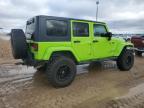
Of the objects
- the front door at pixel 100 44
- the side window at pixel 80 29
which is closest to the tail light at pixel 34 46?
the side window at pixel 80 29

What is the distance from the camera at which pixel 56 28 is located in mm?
6805

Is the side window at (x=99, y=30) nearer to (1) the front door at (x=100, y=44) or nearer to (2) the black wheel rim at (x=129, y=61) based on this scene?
(1) the front door at (x=100, y=44)

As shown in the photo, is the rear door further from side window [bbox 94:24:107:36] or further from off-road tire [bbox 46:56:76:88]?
off-road tire [bbox 46:56:76:88]

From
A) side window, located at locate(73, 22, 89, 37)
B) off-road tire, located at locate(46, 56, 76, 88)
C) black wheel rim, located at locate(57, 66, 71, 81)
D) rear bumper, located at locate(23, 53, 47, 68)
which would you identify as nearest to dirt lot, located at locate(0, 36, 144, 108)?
off-road tire, located at locate(46, 56, 76, 88)

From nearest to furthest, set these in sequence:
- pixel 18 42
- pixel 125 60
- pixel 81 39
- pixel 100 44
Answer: pixel 18 42, pixel 81 39, pixel 100 44, pixel 125 60

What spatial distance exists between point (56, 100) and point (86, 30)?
9.55 ft

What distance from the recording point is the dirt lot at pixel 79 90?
5418mm

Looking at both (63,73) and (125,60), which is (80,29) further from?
(125,60)

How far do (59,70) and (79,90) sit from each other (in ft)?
2.74

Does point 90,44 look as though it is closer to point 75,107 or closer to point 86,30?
point 86,30

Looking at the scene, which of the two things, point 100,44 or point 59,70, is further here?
point 100,44

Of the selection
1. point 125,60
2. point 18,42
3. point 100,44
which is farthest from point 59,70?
point 125,60

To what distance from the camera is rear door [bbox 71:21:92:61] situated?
721 centimetres

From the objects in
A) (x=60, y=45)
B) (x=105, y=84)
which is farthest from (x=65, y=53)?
(x=105, y=84)
